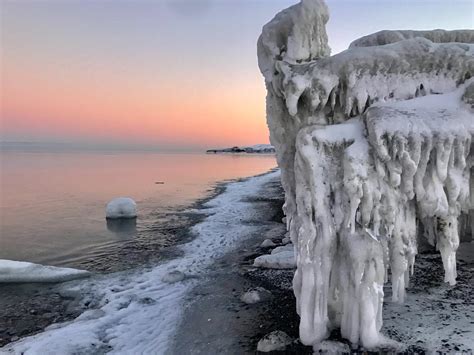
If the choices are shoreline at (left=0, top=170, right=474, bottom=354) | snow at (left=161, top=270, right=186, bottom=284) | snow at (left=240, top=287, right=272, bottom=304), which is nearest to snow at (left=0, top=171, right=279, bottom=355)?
shoreline at (left=0, top=170, right=474, bottom=354)

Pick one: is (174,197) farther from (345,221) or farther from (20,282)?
(345,221)

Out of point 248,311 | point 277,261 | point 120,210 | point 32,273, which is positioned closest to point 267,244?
point 277,261

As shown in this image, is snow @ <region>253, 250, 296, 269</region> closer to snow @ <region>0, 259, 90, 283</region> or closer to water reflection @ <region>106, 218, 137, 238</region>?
snow @ <region>0, 259, 90, 283</region>

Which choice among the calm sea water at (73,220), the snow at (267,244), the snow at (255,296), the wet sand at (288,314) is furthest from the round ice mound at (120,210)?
the snow at (255,296)

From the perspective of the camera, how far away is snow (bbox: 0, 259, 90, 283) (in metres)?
11.0

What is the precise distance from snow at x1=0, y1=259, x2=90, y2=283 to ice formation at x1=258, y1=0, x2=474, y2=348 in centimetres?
769


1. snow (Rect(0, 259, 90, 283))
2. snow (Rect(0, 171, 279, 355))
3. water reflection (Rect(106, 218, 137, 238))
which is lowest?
water reflection (Rect(106, 218, 137, 238))

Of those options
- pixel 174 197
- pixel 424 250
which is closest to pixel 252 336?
pixel 424 250

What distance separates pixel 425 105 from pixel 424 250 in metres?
6.85

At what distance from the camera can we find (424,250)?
471 inches

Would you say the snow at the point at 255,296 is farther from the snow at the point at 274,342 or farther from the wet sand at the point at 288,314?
the snow at the point at 274,342

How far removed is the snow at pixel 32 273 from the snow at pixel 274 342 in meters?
7.00

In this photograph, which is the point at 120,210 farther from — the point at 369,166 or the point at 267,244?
the point at 369,166

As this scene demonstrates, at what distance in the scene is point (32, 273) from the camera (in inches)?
441
